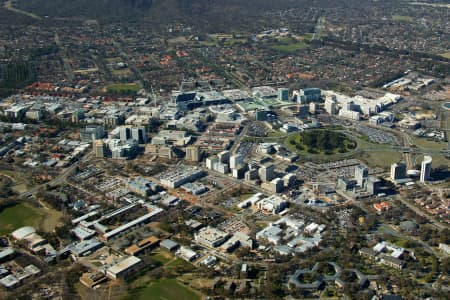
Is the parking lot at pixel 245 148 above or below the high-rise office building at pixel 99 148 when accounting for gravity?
below

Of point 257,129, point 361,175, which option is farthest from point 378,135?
point 361,175

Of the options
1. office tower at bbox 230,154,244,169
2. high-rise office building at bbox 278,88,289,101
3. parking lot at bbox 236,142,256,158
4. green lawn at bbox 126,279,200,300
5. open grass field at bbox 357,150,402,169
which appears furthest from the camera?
high-rise office building at bbox 278,88,289,101

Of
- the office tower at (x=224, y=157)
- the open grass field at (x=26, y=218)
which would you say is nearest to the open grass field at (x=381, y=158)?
the office tower at (x=224, y=157)

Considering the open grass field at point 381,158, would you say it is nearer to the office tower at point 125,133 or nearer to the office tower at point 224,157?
the office tower at point 224,157

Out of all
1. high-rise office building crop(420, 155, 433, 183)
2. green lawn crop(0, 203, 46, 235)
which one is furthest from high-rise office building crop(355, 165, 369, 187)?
green lawn crop(0, 203, 46, 235)

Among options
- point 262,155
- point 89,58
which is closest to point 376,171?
point 262,155

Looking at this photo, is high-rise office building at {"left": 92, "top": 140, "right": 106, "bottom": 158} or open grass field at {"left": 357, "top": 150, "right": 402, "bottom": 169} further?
high-rise office building at {"left": 92, "top": 140, "right": 106, "bottom": 158}

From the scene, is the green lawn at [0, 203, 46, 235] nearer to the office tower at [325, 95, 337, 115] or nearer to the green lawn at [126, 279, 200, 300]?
the green lawn at [126, 279, 200, 300]
